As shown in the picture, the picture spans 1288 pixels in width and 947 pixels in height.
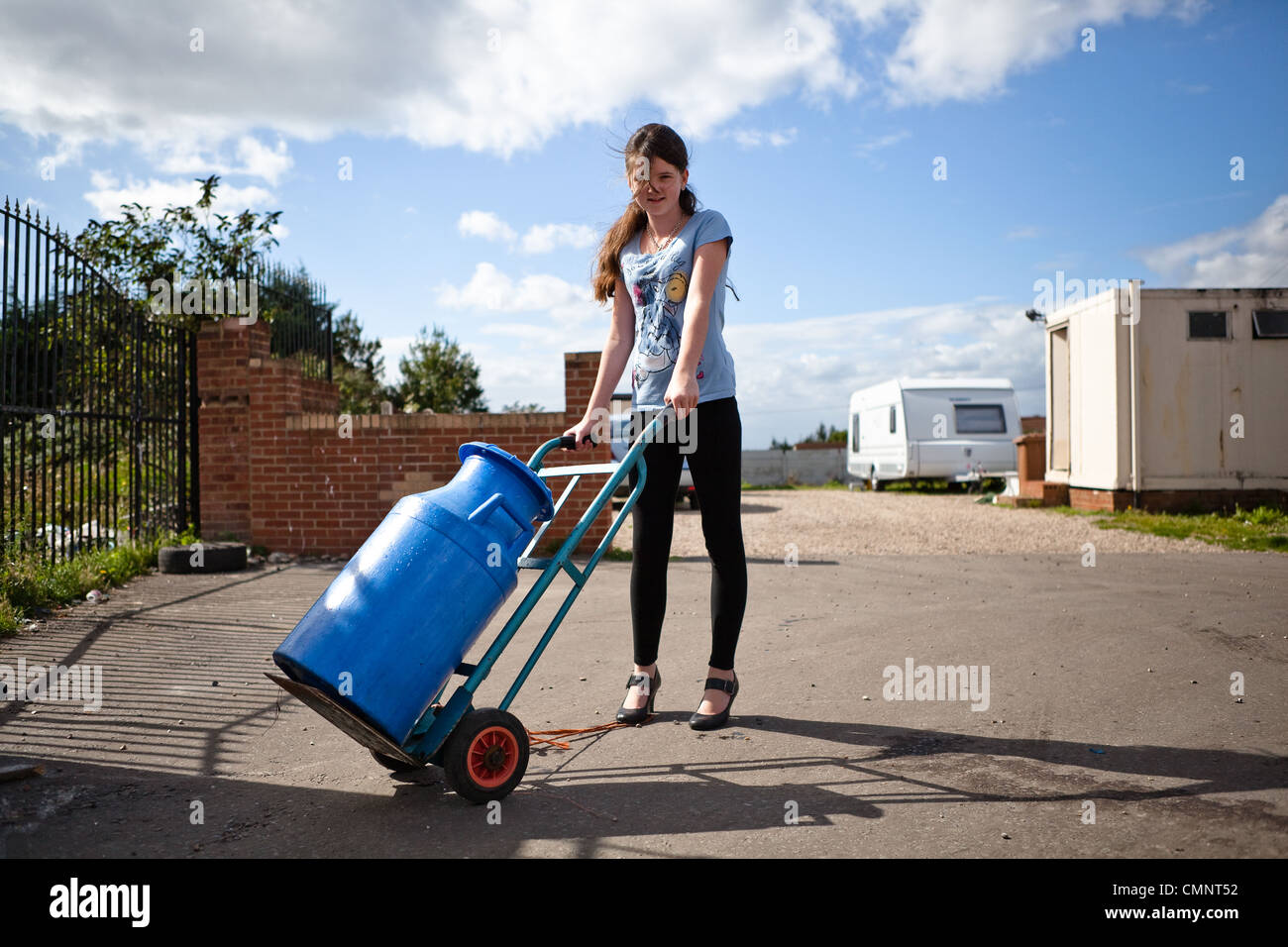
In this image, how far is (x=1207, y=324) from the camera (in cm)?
1119

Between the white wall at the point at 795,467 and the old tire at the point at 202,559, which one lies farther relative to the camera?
the white wall at the point at 795,467

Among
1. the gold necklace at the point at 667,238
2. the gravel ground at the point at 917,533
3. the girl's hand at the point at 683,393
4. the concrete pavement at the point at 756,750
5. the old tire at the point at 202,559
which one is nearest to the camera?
the concrete pavement at the point at 756,750

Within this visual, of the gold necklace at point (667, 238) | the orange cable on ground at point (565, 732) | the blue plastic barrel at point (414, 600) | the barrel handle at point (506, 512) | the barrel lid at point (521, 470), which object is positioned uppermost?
the gold necklace at point (667, 238)

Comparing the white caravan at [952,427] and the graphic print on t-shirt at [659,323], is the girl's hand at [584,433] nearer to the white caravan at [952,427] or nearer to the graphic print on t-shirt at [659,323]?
the graphic print on t-shirt at [659,323]

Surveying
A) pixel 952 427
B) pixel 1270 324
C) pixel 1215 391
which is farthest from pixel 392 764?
pixel 952 427

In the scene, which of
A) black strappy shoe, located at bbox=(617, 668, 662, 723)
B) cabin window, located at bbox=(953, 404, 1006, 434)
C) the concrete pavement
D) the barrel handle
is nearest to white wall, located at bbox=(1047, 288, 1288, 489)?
the concrete pavement

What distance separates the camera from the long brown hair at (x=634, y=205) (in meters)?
3.26

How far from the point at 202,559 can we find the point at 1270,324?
1164 centimetres

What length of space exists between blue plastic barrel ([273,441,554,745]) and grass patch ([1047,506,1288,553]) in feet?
26.6

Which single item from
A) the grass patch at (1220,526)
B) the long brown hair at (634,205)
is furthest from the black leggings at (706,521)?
the grass patch at (1220,526)

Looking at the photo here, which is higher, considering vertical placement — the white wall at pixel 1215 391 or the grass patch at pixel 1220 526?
the white wall at pixel 1215 391

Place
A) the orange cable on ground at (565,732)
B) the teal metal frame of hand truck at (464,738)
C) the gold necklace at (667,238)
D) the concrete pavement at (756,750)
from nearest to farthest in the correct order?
the concrete pavement at (756,750) < the teal metal frame of hand truck at (464,738) < the orange cable on ground at (565,732) < the gold necklace at (667,238)

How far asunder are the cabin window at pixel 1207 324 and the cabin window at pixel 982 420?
7173 mm
